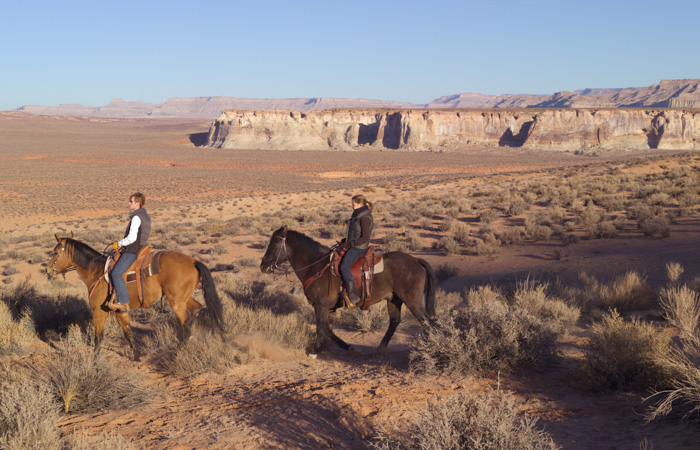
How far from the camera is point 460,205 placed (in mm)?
25406

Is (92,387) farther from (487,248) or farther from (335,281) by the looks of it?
(487,248)

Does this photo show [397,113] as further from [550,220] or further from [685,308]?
[685,308]

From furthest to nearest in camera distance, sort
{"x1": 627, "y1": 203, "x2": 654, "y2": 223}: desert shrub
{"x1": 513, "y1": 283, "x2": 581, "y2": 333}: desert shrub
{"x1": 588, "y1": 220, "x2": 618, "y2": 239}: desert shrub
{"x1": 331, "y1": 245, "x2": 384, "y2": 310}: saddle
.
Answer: {"x1": 627, "y1": 203, "x2": 654, "y2": 223}: desert shrub, {"x1": 588, "y1": 220, "x2": 618, "y2": 239}: desert shrub, {"x1": 513, "y1": 283, "x2": 581, "y2": 333}: desert shrub, {"x1": 331, "y1": 245, "x2": 384, "y2": 310}: saddle

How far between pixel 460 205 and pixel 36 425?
909 inches

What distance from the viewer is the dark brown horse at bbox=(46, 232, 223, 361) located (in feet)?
23.7

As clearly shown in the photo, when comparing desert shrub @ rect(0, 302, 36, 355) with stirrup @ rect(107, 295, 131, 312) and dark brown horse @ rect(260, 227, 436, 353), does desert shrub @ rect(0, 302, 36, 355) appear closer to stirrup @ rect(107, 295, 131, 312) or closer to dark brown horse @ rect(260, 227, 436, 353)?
stirrup @ rect(107, 295, 131, 312)

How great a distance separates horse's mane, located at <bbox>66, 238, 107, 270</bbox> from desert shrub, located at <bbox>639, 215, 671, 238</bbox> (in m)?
16.0

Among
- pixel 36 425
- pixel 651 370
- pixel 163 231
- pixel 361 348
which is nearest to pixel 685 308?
pixel 651 370

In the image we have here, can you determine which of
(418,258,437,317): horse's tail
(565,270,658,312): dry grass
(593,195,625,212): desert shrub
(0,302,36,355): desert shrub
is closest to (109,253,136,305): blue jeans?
(0,302,36,355): desert shrub

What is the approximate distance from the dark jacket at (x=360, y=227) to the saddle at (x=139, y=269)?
299 cm

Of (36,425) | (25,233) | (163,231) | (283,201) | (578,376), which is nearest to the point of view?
(36,425)

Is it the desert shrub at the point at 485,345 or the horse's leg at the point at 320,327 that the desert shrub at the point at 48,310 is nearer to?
the horse's leg at the point at 320,327

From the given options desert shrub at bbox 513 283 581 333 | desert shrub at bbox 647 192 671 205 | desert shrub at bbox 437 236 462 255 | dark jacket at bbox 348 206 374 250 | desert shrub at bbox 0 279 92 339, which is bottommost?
desert shrub at bbox 437 236 462 255

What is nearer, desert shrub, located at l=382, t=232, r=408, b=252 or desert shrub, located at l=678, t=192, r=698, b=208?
desert shrub, located at l=382, t=232, r=408, b=252
